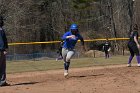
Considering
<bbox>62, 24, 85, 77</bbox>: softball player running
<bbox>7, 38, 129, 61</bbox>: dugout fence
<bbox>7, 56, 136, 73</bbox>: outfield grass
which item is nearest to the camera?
<bbox>62, 24, 85, 77</bbox>: softball player running

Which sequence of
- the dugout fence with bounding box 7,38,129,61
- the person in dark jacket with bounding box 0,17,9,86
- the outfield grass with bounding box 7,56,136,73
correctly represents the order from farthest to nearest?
the dugout fence with bounding box 7,38,129,61
the outfield grass with bounding box 7,56,136,73
the person in dark jacket with bounding box 0,17,9,86

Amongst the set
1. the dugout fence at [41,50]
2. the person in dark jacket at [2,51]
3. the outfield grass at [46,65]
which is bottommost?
the dugout fence at [41,50]

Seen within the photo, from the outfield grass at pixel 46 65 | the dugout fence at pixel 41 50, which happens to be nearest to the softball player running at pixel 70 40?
the outfield grass at pixel 46 65

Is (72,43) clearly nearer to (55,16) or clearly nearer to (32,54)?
(32,54)

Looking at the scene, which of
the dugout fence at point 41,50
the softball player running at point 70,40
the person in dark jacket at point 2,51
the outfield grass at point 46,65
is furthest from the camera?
the dugout fence at point 41,50

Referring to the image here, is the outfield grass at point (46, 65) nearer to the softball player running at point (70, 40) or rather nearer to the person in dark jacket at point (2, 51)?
the softball player running at point (70, 40)

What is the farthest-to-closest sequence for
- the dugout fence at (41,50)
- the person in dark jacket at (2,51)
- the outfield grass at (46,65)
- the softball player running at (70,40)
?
the dugout fence at (41,50) < the outfield grass at (46,65) < the softball player running at (70,40) < the person in dark jacket at (2,51)

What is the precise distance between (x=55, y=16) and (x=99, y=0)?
6861mm

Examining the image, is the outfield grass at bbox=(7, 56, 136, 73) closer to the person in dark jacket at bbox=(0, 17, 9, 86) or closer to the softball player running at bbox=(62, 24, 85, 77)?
the softball player running at bbox=(62, 24, 85, 77)

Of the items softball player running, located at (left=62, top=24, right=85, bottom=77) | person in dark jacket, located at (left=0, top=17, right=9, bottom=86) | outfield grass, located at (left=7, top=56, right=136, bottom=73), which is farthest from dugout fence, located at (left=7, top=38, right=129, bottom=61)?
person in dark jacket, located at (left=0, top=17, right=9, bottom=86)

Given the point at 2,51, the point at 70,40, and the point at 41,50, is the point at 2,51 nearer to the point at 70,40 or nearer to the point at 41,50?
the point at 70,40

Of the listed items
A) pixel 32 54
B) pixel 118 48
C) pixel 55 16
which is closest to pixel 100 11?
pixel 55 16

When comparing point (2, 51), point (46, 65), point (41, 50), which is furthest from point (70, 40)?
point (41, 50)

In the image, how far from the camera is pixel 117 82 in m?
11.8
